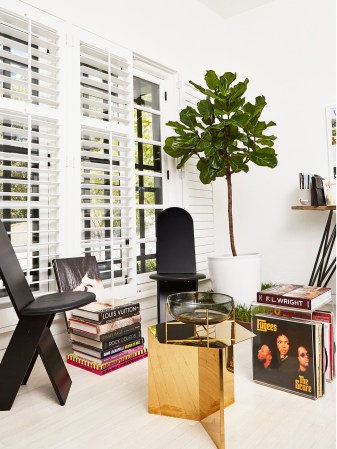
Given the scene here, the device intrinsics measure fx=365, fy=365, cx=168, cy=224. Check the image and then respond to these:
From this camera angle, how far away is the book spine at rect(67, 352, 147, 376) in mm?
2076

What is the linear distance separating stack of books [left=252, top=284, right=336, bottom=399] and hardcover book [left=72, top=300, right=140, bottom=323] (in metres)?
0.77

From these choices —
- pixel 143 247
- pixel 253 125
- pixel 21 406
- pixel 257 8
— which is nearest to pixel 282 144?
pixel 253 125

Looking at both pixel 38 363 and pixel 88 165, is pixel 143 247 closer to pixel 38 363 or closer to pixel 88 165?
pixel 88 165

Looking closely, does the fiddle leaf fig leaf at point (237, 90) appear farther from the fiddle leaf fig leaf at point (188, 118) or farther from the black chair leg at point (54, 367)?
the black chair leg at point (54, 367)

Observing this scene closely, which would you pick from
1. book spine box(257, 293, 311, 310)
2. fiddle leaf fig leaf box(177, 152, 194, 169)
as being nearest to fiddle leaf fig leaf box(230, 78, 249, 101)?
fiddle leaf fig leaf box(177, 152, 194, 169)

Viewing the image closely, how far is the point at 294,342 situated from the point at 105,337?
1.03 metres

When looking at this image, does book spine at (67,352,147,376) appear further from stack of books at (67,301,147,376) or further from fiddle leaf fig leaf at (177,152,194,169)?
fiddle leaf fig leaf at (177,152,194,169)

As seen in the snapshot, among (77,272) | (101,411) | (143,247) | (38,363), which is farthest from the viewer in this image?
(143,247)

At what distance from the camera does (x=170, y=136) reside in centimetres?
343

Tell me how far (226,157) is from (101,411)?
2.43m

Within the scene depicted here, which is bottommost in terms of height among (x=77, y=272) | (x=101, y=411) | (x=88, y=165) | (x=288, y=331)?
(x=101, y=411)

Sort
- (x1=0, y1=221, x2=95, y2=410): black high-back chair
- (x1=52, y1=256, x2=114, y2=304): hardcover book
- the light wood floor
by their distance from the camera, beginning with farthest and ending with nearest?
1. (x1=52, y1=256, x2=114, y2=304): hardcover book
2. (x1=0, y1=221, x2=95, y2=410): black high-back chair
3. the light wood floor

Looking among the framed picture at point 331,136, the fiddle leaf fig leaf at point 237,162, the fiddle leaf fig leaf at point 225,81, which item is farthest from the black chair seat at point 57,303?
the framed picture at point 331,136

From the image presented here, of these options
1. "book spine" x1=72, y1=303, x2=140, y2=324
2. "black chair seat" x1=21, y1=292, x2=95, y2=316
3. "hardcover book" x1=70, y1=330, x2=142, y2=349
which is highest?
"black chair seat" x1=21, y1=292, x2=95, y2=316
